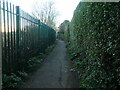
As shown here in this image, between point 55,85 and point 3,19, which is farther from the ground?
point 3,19

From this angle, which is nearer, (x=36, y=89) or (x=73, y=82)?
(x=36, y=89)

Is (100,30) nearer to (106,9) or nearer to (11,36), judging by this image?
(106,9)

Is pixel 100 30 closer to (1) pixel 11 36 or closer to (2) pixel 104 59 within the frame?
(2) pixel 104 59

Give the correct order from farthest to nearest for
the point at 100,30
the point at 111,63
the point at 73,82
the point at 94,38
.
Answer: the point at 73,82 < the point at 94,38 < the point at 100,30 < the point at 111,63

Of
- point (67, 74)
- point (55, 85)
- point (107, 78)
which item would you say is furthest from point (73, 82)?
point (107, 78)

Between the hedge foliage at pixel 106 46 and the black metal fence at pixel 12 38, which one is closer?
the hedge foliage at pixel 106 46

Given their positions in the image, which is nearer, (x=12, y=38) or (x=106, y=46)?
(x=106, y=46)

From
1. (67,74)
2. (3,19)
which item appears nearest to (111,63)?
(3,19)

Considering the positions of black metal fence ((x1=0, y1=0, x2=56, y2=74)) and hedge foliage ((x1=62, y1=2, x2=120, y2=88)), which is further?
black metal fence ((x1=0, y1=0, x2=56, y2=74))

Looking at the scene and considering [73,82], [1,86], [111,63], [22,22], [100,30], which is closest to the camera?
[111,63]

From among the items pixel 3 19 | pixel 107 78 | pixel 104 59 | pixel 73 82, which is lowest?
pixel 73 82

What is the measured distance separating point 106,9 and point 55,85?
11.6ft

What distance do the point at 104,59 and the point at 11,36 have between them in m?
3.66

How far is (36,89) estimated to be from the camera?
23.7 ft
